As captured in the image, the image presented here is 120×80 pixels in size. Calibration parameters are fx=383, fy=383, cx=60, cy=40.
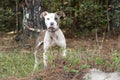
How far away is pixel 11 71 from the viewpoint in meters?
8.02

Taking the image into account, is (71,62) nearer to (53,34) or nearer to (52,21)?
(52,21)

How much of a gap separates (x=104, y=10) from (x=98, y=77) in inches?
336

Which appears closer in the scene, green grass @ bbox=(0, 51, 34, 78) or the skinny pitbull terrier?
green grass @ bbox=(0, 51, 34, 78)

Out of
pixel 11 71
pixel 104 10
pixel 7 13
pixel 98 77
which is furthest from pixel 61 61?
pixel 7 13

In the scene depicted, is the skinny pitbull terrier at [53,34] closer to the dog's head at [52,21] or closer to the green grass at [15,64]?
the dog's head at [52,21]

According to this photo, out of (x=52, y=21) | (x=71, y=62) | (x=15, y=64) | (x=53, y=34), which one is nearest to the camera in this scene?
(x=71, y=62)

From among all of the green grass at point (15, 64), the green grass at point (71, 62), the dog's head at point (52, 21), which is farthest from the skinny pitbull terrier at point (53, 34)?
the green grass at point (71, 62)

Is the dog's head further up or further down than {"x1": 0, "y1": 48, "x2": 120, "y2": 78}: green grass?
further up

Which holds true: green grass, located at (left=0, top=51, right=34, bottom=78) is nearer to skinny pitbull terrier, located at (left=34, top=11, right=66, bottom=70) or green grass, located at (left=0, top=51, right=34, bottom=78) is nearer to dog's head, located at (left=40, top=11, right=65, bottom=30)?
skinny pitbull terrier, located at (left=34, top=11, right=66, bottom=70)

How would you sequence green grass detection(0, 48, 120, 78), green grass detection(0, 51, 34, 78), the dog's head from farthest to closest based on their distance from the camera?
the dog's head → green grass detection(0, 51, 34, 78) → green grass detection(0, 48, 120, 78)

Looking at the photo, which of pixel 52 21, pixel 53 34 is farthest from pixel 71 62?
pixel 53 34

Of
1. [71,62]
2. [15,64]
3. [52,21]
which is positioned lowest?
[15,64]

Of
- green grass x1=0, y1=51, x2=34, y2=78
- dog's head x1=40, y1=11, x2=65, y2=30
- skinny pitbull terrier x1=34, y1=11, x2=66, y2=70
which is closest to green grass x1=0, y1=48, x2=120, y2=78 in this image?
green grass x1=0, y1=51, x2=34, y2=78

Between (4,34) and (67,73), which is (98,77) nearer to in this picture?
(67,73)
